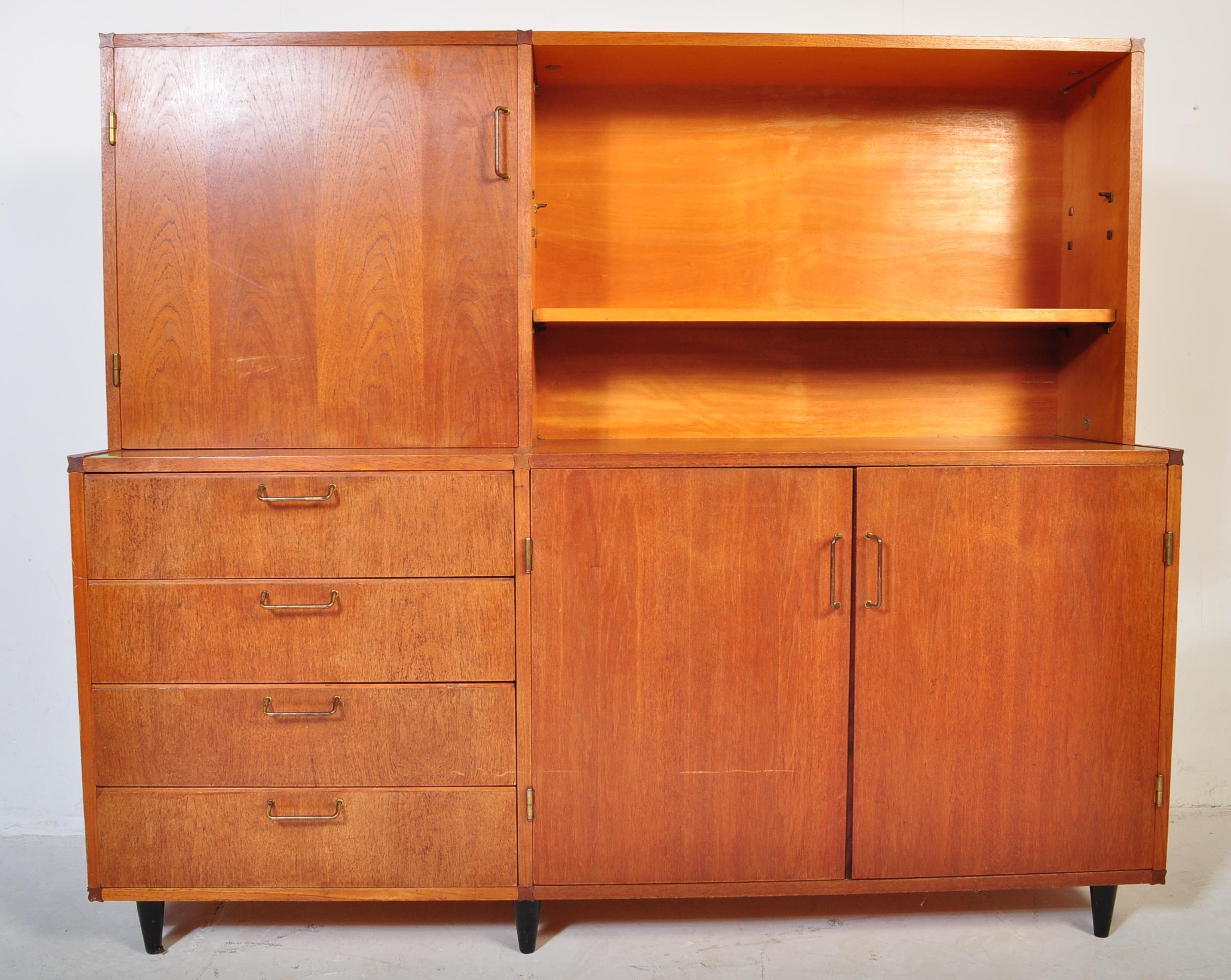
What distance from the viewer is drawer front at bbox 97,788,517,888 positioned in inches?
71.6

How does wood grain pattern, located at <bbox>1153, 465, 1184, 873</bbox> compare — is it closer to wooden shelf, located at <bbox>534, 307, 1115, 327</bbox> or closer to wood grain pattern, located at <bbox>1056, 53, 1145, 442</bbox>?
wood grain pattern, located at <bbox>1056, 53, 1145, 442</bbox>

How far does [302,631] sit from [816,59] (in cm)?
161

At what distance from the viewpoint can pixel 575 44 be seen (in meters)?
1.85

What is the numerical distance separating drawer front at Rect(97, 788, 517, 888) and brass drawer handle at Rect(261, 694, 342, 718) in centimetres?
15

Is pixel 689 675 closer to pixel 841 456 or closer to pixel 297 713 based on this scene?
pixel 841 456

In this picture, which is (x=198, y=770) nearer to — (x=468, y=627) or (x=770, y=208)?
(x=468, y=627)

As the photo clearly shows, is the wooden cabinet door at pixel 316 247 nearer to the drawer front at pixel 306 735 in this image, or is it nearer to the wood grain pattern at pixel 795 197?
the wood grain pattern at pixel 795 197

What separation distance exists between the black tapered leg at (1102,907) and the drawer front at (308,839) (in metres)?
1.23

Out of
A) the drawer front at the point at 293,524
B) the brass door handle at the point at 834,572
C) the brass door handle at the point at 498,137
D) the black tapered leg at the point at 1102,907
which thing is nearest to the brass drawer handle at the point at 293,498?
the drawer front at the point at 293,524

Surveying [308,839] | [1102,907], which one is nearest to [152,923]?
[308,839]

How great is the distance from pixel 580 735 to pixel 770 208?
1303 millimetres

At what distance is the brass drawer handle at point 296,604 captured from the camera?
70.4 inches

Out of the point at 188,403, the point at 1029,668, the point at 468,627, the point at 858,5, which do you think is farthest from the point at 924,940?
the point at 858,5

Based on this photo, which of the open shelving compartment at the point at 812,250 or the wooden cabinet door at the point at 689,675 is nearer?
the wooden cabinet door at the point at 689,675
